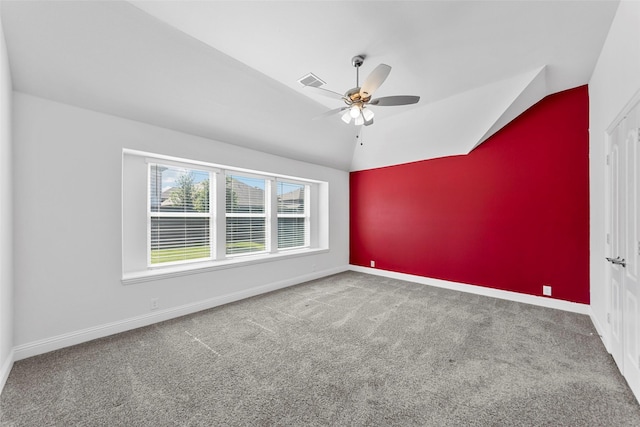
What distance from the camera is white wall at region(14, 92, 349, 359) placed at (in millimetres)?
→ 2297

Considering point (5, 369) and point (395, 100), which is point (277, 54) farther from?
point (5, 369)

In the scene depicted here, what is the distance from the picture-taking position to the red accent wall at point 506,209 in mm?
3365

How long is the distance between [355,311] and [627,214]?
2766 millimetres

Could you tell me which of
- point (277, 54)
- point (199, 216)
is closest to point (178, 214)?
point (199, 216)

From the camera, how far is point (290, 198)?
5.23m

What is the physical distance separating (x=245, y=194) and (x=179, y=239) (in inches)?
50.0

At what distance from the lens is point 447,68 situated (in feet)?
9.57

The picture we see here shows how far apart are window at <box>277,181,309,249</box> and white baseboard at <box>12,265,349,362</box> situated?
115 centimetres

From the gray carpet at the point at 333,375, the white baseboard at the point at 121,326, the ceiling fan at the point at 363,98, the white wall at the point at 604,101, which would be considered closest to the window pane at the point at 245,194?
the white baseboard at the point at 121,326

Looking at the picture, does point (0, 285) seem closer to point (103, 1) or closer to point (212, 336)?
point (212, 336)

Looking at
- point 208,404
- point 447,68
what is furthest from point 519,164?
point 208,404

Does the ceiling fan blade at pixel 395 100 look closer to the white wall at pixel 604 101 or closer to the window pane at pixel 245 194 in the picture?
the white wall at pixel 604 101

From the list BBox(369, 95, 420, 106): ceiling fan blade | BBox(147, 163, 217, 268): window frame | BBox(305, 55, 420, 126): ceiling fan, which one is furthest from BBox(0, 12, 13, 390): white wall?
BBox(369, 95, 420, 106): ceiling fan blade

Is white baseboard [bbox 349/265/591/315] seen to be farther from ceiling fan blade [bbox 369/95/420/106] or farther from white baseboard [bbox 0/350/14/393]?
white baseboard [bbox 0/350/14/393]
